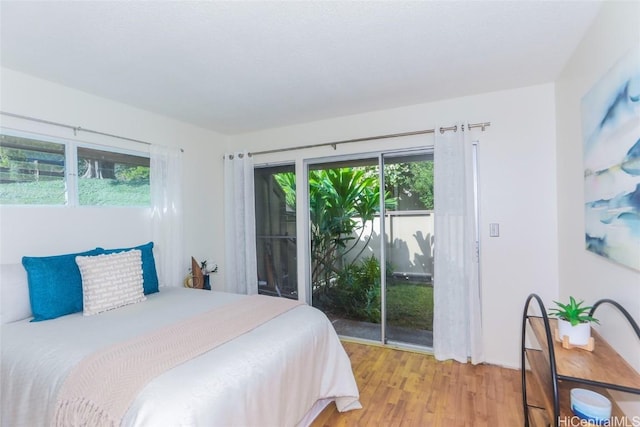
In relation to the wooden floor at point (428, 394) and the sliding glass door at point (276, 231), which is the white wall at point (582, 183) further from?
the sliding glass door at point (276, 231)

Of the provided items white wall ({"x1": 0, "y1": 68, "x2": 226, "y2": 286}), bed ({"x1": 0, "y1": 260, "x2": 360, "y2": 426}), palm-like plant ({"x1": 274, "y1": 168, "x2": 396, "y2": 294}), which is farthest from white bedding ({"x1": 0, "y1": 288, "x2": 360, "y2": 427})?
palm-like plant ({"x1": 274, "y1": 168, "x2": 396, "y2": 294})

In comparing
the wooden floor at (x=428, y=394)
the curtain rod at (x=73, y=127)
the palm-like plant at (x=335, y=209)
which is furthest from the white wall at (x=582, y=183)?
the curtain rod at (x=73, y=127)

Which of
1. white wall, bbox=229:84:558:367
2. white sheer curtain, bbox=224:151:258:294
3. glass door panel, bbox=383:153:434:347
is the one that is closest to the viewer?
white wall, bbox=229:84:558:367

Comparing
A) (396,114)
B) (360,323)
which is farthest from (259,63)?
(360,323)

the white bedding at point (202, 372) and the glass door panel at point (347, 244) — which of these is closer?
the white bedding at point (202, 372)

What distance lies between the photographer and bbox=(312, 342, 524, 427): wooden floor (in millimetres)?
1931

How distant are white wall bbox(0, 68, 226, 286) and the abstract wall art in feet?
11.2

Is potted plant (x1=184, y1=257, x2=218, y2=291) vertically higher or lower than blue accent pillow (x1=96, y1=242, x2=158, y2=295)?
lower

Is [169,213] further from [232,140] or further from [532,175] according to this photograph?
[532,175]

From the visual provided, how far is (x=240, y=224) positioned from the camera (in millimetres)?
3701

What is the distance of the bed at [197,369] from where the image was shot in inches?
45.1

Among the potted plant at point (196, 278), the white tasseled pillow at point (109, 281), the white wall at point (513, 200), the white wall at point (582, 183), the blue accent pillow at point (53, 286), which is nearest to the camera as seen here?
the white wall at point (582, 183)

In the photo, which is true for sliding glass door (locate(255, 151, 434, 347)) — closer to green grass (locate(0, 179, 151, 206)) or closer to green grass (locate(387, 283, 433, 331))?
green grass (locate(387, 283, 433, 331))

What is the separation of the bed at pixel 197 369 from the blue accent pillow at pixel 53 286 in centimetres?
7
